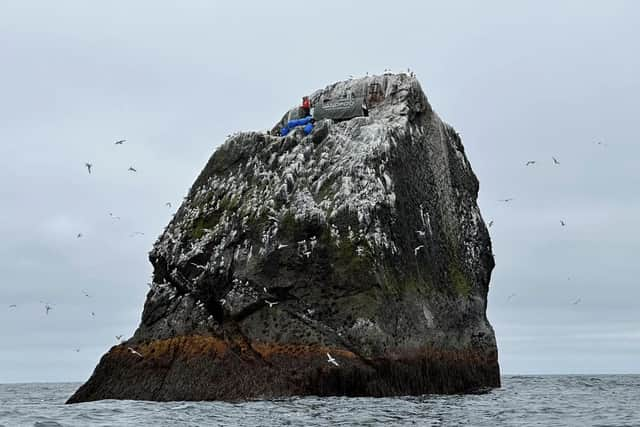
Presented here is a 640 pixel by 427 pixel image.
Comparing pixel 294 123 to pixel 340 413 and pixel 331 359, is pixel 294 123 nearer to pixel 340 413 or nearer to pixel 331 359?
pixel 331 359

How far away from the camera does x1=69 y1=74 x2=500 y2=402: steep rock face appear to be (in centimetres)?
3431

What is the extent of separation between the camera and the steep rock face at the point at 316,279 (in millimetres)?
34312

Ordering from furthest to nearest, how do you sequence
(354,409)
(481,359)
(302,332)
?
(481,359) < (302,332) < (354,409)

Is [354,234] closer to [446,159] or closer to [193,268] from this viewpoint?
[193,268]

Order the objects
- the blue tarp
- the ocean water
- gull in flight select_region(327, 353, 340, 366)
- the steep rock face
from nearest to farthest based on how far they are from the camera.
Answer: the ocean water
gull in flight select_region(327, 353, 340, 366)
the steep rock face
the blue tarp

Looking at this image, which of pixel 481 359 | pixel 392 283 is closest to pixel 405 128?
pixel 392 283

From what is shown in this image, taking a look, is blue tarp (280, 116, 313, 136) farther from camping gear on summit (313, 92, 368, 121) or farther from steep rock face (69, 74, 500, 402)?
steep rock face (69, 74, 500, 402)

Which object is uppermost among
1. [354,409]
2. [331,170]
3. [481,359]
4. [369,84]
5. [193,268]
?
[369,84]

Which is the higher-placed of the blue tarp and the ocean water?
the blue tarp

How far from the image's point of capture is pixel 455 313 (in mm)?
40094

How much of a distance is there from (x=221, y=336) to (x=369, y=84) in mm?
14960

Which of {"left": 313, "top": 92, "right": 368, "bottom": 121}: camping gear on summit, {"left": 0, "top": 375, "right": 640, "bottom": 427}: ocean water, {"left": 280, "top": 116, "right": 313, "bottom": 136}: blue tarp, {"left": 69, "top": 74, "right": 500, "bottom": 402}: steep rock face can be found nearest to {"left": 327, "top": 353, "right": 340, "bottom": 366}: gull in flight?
{"left": 69, "top": 74, "right": 500, "bottom": 402}: steep rock face

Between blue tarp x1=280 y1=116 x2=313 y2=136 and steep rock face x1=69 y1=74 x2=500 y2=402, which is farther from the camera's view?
blue tarp x1=280 y1=116 x2=313 y2=136

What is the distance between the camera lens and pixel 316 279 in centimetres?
3581
